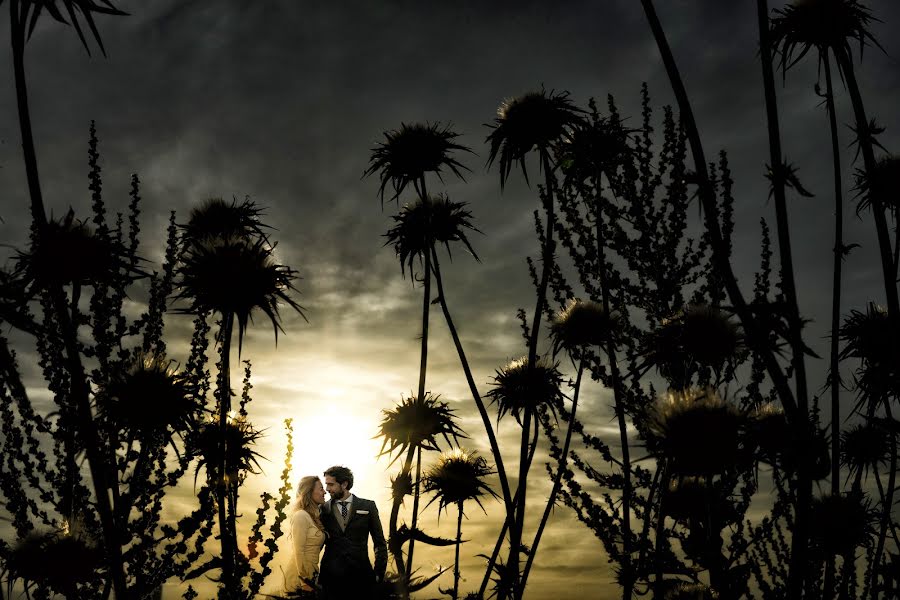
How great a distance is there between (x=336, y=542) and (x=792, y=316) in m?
5.90

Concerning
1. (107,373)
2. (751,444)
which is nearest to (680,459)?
(751,444)

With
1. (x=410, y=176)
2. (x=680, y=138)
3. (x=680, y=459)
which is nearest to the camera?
(x=680, y=459)

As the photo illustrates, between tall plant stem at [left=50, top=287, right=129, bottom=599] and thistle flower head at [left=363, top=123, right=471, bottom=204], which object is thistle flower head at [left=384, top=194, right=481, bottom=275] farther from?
tall plant stem at [left=50, top=287, right=129, bottom=599]

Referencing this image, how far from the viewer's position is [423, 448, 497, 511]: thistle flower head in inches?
353

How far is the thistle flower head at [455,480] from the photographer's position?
29.4 feet

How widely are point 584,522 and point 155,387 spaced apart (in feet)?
22.1

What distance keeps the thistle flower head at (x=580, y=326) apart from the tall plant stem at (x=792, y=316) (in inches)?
200

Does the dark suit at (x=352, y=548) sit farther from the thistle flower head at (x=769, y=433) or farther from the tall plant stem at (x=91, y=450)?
the thistle flower head at (x=769, y=433)

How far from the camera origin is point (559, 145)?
803 centimetres

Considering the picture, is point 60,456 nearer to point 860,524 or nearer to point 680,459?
point 680,459

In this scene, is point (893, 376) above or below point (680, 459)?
above

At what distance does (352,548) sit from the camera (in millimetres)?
7426

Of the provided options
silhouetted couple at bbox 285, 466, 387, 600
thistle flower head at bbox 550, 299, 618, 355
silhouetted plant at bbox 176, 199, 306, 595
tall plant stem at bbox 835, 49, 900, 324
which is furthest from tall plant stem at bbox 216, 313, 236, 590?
tall plant stem at bbox 835, 49, 900, 324

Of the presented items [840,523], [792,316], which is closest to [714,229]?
[792,316]
